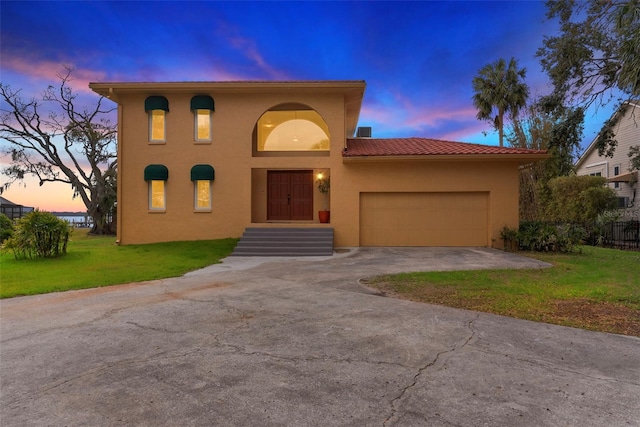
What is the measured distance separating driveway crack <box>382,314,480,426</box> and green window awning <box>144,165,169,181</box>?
13727mm

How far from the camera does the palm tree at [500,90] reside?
25.2 m

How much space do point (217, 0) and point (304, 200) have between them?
350 inches

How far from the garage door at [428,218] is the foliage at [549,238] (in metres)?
1.57

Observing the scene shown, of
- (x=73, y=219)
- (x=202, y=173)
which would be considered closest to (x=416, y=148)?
(x=202, y=173)

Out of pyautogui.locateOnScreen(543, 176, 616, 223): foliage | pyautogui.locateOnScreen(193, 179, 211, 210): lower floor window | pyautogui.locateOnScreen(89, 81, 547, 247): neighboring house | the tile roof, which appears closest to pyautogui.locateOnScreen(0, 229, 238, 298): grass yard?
pyautogui.locateOnScreen(193, 179, 211, 210): lower floor window

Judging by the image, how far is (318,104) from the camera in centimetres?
1470

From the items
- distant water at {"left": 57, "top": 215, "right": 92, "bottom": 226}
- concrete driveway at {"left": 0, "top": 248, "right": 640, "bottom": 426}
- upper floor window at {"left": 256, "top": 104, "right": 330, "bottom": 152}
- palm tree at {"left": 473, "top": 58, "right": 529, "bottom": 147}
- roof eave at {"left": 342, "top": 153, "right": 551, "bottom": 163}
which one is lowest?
concrete driveway at {"left": 0, "top": 248, "right": 640, "bottom": 426}

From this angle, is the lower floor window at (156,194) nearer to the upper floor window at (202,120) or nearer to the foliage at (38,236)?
the upper floor window at (202,120)

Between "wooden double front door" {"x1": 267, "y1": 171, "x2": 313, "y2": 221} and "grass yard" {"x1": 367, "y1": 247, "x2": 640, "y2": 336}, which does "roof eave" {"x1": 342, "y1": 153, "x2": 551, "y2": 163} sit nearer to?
"wooden double front door" {"x1": 267, "y1": 171, "x2": 313, "y2": 221}

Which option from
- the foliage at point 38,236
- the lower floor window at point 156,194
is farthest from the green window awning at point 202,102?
the foliage at point 38,236

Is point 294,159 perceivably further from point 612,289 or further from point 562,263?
point 612,289

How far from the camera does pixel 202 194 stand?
14.9m

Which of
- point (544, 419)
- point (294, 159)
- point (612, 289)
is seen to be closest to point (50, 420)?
point (544, 419)

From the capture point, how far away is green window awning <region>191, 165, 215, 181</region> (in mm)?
14500
